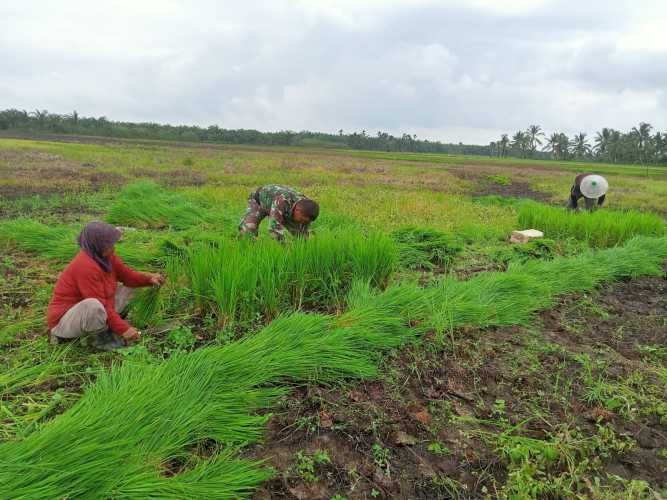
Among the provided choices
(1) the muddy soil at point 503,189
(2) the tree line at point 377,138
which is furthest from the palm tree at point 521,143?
(1) the muddy soil at point 503,189

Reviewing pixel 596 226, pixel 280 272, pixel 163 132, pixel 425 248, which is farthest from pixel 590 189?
pixel 163 132

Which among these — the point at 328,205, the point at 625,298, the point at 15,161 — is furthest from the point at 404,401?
the point at 15,161

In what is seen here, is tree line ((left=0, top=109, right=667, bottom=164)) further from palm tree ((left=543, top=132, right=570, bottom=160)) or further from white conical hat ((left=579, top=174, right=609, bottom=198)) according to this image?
white conical hat ((left=579, top=174, right=609, bottom=198))

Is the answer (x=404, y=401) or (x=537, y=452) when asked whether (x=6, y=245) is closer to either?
(x=404, y=401)

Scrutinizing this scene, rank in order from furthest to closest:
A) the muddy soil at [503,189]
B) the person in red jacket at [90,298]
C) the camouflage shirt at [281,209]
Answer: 1. the muddy soil at [503,189]
2. the camouflage shirt at [281,209]
3. the person in red jacket at [90,298]

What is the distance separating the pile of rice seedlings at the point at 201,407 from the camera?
1.48 metres

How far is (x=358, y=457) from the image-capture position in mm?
1886

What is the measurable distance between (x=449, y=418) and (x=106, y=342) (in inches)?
88.4

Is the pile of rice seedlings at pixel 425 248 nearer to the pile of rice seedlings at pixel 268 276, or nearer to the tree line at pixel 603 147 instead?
the pile of rice seedlings at pixel 268 276

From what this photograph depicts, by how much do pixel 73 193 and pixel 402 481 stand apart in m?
10.4

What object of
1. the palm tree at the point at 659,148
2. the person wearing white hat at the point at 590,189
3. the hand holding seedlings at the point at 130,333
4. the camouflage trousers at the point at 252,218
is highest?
the palm tree at the point at 659,148

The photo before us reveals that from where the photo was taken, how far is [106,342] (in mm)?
2619

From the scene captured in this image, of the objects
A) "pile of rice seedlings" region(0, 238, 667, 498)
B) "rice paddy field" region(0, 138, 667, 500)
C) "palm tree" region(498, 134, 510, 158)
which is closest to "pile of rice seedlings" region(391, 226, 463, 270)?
"rice paddy field" region(0, 138, 667, 500)

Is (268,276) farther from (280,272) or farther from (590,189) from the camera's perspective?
(590,189)
